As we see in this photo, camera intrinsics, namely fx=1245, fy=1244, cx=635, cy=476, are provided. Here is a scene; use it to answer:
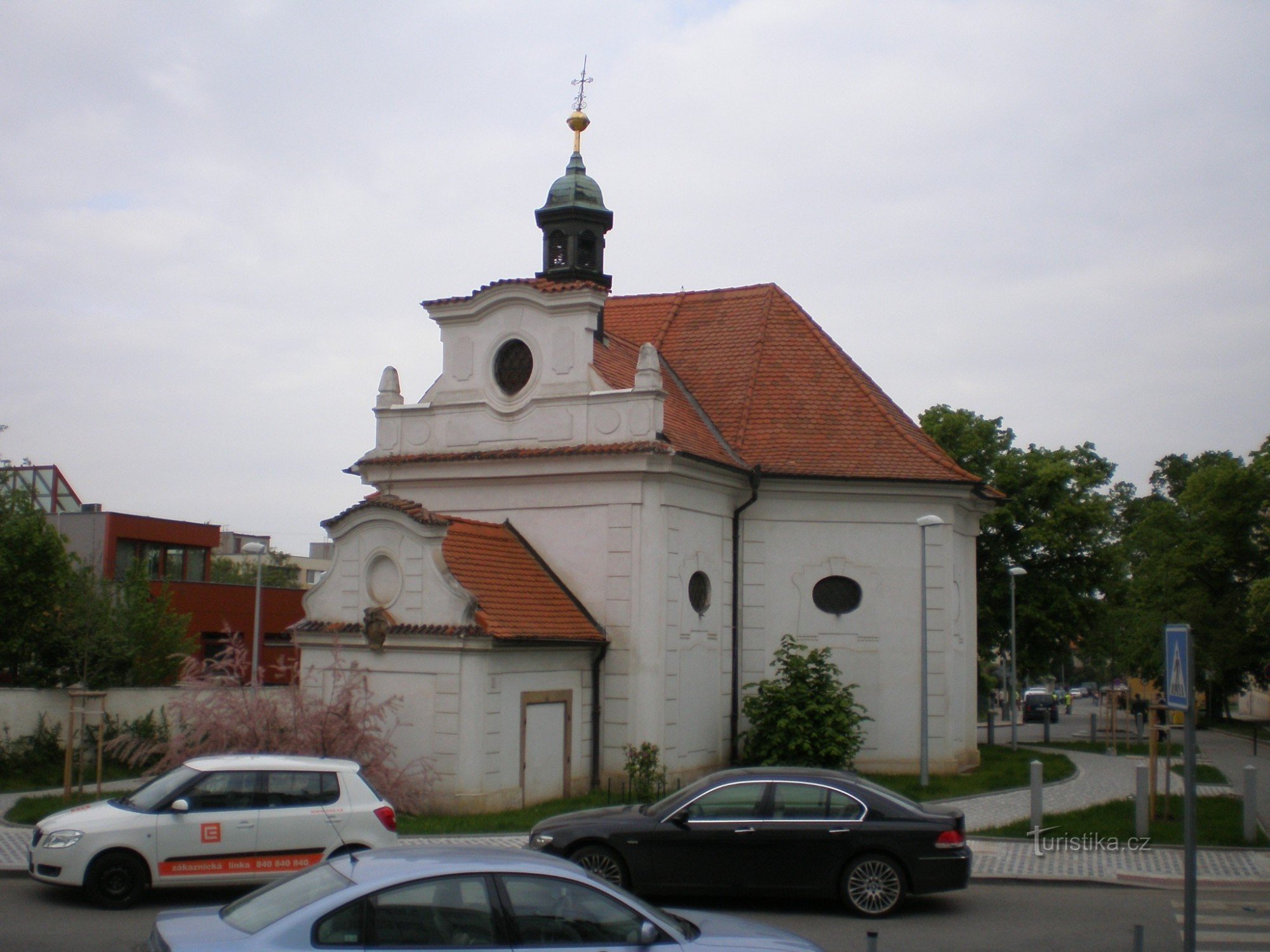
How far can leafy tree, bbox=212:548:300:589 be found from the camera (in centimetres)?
7488

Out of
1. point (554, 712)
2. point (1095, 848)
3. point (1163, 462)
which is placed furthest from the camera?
point (1163, 462)

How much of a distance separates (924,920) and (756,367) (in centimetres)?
1620

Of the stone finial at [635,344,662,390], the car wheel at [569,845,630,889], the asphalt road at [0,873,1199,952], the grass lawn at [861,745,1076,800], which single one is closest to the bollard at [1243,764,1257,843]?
the asphalt road at [0,873,1199,952]

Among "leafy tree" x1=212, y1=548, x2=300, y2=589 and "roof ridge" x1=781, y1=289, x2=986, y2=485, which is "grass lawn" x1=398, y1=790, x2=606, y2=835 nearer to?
"roof ridge" x1=781, y1=289, x2=986, y2=485

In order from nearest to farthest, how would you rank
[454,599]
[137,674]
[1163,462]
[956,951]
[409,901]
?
[409,901] → [956,951] → [454,599] → [137,674] → [1163,462]

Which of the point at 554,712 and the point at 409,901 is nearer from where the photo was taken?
the point at 409,901

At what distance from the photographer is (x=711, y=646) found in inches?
949

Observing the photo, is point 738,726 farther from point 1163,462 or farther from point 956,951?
point 1163,462

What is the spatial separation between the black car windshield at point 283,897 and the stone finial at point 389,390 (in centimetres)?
1814

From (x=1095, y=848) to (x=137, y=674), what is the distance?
Result: 21513mm

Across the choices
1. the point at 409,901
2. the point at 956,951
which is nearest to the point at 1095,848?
the point at 956,951

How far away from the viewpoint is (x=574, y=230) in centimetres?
2666

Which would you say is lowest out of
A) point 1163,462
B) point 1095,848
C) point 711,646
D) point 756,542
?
point 1095,848

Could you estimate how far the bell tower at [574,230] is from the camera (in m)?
26.6
